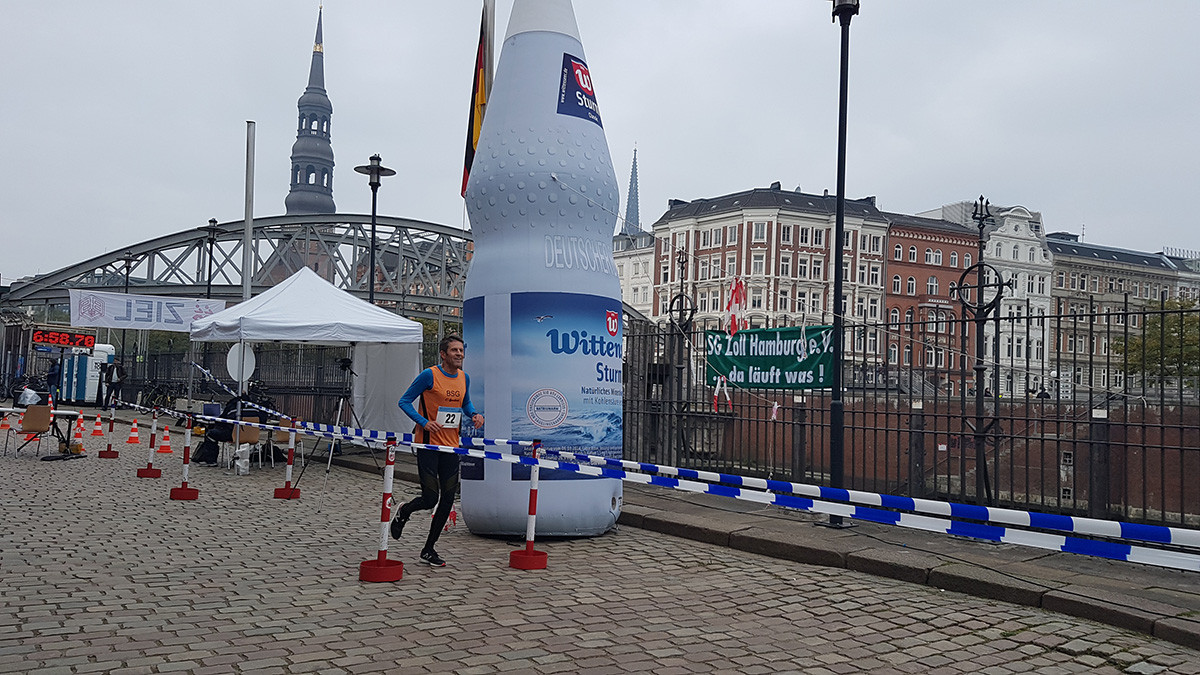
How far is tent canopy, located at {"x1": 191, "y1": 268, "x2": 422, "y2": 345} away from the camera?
14.6 m

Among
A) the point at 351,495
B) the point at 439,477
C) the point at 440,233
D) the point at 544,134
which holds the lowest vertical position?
the point at 351,495

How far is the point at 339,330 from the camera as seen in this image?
48.3 feet

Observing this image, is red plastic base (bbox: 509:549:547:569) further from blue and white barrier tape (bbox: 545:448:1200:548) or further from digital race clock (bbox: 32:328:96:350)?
digital race clock (bbox: 32:328:96:350)

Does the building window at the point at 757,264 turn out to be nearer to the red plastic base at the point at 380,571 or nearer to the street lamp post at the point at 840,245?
the street lamp post at the point at 840,245

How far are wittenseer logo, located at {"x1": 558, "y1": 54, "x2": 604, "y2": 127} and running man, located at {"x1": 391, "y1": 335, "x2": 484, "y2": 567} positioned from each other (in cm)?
296

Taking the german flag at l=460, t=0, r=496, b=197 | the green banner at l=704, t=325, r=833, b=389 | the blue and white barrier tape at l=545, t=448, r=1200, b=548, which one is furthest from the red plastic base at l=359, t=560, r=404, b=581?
the german flag at l=460, t=0, r=496, b=197

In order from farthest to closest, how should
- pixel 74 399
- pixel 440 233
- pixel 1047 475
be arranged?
pixel 440 233 < pixel 74 399 < pixel 1047 475

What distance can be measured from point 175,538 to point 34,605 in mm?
2833

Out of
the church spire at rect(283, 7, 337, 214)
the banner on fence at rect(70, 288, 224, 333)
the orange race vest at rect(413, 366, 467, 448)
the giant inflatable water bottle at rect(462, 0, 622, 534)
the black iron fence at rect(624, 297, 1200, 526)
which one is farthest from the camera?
the church spire at rect(283, 7, 337, 214)

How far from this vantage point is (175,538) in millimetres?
8820

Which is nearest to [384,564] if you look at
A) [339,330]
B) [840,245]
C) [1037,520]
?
[1037,520]

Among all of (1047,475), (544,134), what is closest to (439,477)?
(544,134)

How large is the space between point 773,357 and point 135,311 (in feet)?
69.5

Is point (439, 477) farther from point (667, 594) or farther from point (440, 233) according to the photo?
point (440, 233)
